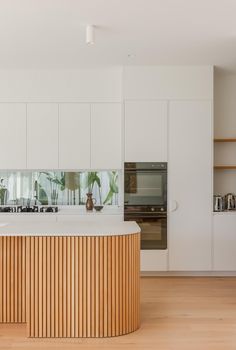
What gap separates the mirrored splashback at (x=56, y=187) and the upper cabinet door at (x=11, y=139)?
1.23 ft

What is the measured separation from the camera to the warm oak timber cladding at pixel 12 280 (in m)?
3.48

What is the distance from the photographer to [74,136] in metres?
5.39

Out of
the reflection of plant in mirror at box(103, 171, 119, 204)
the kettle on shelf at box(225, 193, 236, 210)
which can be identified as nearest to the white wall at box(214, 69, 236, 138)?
the kettle on shelf at box(225, 193, 236, 210)

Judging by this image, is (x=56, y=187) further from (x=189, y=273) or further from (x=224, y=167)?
(x=224, y=167)

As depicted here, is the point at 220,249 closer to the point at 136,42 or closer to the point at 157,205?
the point at 157,205

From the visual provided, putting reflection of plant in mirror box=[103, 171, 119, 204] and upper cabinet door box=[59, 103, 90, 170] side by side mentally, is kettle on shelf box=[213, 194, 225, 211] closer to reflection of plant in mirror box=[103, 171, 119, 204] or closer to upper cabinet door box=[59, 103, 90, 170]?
reflection of plant in mirror box=[103, 171, 119, 204]

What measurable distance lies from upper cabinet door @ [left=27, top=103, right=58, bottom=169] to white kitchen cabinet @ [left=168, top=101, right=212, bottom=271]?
1570mm

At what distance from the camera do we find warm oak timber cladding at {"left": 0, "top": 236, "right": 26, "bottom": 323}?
3477mm

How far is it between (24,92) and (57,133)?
72cm

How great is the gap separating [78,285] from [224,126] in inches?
137

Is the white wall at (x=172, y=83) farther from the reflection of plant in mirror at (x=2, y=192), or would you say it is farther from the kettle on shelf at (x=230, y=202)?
the reflection of plant in mirror at (x=2, y=192)

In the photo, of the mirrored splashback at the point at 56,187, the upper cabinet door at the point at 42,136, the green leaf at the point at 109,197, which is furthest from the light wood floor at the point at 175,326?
the upper cabinet door at the point at 42,136

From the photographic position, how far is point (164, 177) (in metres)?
5.17

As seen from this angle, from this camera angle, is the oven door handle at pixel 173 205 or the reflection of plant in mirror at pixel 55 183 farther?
the reflection of plant in mirror at pixel 55 183
